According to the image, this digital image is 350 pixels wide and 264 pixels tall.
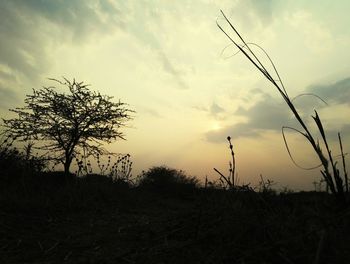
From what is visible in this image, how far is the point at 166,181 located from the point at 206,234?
11.1 meters

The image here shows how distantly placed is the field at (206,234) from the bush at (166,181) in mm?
7010

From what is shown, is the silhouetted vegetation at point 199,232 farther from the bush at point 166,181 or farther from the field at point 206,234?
the bush at point 166,181

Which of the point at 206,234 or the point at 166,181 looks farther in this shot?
the point at 166,181

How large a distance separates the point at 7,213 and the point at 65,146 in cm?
1064

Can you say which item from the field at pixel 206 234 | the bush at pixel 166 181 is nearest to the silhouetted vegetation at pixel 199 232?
the field at pixel 206 234

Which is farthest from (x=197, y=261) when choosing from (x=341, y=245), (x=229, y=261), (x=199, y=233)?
(x=341, y=245)

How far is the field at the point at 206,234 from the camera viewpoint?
2.26m

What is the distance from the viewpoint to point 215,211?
3.42 metres

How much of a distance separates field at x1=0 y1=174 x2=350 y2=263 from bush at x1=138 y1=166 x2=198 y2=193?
23.0ft

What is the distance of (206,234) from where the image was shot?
2.90m

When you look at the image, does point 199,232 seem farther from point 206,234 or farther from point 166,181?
point 166,181

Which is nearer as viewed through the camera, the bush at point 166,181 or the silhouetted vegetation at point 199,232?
the silhouetted vegetation at point 199,232

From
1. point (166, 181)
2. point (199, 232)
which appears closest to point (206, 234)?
point (199, 232)

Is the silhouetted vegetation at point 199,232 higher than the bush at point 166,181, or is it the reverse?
the bush at point 166,181
